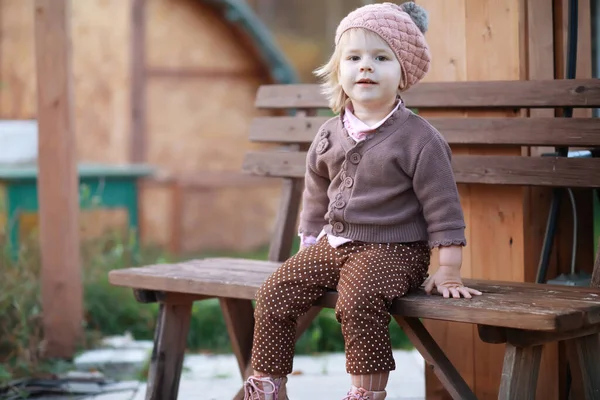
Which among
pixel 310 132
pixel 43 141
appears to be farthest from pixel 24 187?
pixel 310 132

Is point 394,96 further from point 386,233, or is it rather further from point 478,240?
point 478,240

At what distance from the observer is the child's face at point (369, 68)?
10.5 feet

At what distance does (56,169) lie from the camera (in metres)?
5.45

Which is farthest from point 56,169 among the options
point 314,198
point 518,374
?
point 518,374

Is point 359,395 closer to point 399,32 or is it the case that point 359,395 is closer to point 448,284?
point 448,284

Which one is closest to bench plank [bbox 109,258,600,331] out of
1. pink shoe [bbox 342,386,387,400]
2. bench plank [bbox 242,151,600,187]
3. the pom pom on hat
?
pink shoe [bbox 342,386,387,400]

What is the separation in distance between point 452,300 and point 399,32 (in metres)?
0.83

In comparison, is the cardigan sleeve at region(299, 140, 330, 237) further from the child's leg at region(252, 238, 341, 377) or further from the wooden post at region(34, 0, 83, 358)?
the wooden post at region(34, 0, 83, 358)

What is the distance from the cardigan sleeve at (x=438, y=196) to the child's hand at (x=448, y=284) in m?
0.09

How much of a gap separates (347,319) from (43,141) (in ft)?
9.49

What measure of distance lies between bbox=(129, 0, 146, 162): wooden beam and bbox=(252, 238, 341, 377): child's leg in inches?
282

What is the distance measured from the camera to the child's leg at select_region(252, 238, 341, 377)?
3188 millimetres

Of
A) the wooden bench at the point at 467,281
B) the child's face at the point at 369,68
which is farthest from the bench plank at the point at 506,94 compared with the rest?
the child's face at the point at 369,68

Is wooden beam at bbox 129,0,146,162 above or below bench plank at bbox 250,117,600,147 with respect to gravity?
Answer: above
